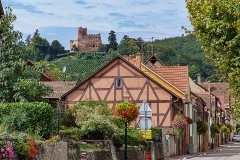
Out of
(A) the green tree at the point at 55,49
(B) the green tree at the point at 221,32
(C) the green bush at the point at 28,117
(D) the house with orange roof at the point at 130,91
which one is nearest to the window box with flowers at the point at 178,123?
(D) the house with orange roof at the point at 130,91

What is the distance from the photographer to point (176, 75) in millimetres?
54562

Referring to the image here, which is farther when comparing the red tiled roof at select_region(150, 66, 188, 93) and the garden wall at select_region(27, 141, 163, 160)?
the red tiled roof at select_region(150, 66, 188, 93)

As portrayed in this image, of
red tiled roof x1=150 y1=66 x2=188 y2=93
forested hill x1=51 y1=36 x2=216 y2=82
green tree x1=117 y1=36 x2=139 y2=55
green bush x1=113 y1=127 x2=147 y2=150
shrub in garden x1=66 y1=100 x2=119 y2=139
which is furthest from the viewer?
green tree x1=117 y1=36 x2=139 y2=55

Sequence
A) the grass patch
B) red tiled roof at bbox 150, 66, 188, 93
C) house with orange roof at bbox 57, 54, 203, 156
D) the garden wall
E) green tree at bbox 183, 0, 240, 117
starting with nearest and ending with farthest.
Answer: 1. the garden wall
2. green tree at bbox 183, 0, 240, 117
3. the grass patch
4. house with orange roof at bbox 57, 54, 203, 156
5. red tiled roof at bbox 150, 66, 188, 93

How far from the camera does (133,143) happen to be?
34.6 meters

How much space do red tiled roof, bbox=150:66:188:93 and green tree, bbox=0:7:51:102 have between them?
22680 mm

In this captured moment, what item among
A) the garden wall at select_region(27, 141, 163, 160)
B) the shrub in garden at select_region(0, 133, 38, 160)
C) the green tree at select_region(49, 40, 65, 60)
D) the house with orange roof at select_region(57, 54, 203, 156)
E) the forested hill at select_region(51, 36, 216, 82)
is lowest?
the garden wall at select_region(27, 141, 163, 160)

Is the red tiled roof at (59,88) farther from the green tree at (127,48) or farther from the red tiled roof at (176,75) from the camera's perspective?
the green tree at (127,48)

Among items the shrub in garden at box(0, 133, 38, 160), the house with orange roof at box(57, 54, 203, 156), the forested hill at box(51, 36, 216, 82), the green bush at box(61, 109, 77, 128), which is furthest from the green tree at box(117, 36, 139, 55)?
the shrub in garden at box(0, 133, 38, 160)

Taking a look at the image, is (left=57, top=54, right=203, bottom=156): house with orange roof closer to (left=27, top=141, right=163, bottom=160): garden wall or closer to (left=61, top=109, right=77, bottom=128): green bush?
(left=61, top=109, right=77, bottom=128): green bush

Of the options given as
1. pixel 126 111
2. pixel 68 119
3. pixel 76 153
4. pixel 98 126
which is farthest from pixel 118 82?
pixel 76 153

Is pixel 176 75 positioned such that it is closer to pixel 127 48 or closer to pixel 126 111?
pixel 126 111

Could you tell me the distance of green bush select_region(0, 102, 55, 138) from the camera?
24344 millimetres

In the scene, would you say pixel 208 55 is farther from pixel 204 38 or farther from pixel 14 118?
pixel 14 118
